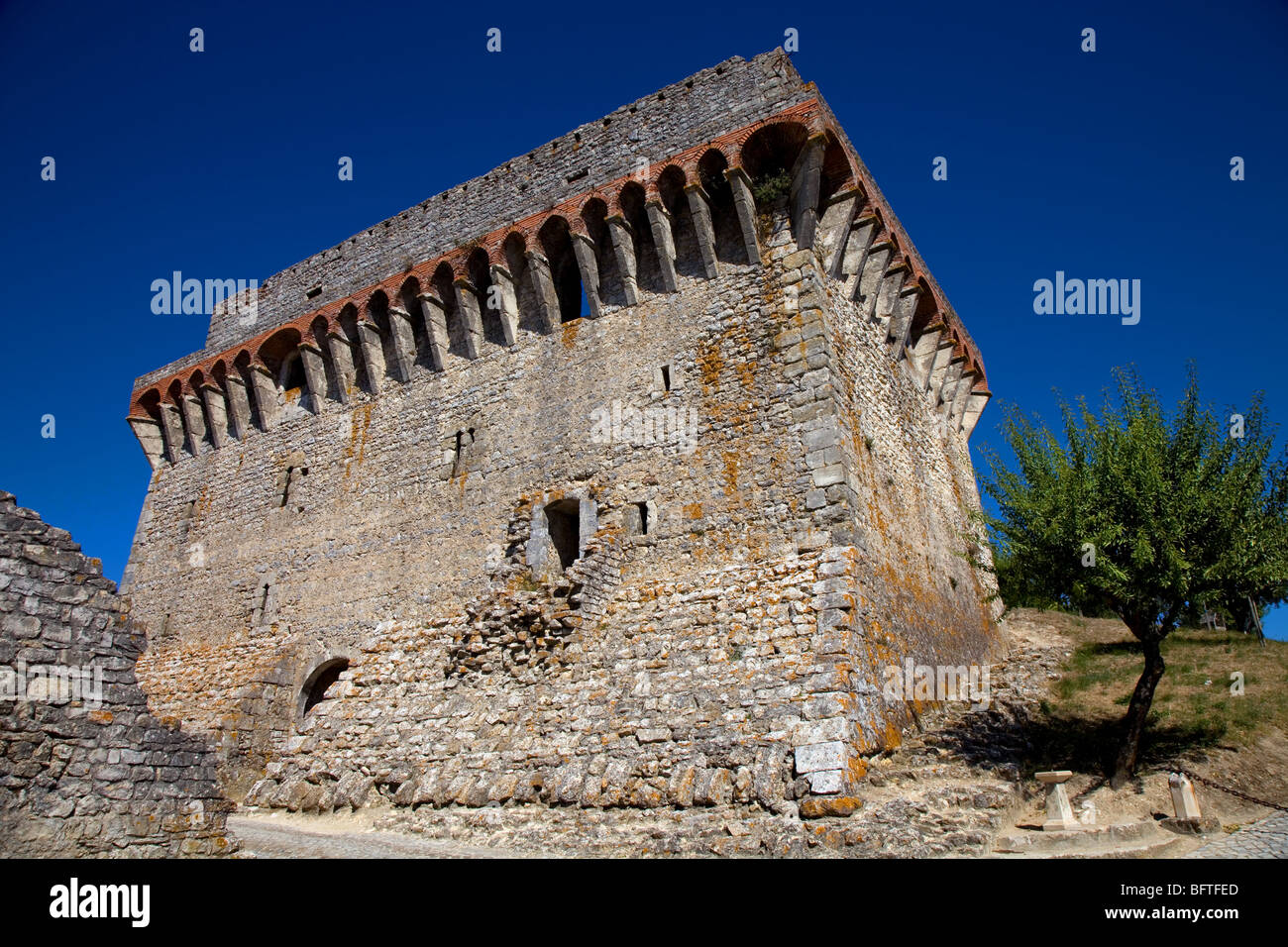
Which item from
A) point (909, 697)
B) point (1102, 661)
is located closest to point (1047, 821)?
point (909, 697)

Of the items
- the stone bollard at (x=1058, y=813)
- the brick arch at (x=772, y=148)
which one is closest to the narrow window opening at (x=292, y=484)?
the brick arch at (x=772, y=148)

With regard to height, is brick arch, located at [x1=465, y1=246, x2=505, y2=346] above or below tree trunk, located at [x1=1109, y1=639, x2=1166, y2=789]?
above

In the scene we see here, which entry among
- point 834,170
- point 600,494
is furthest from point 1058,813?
point 834,170

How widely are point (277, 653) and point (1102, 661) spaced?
1520cm

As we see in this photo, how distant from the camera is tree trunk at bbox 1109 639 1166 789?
29.6 feet

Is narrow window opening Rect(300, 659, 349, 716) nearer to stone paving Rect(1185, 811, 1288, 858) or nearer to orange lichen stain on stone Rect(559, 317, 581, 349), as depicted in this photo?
orange lichen stain on stone Rect(559, 317, 581, 349)

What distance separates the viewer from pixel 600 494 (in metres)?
12.3

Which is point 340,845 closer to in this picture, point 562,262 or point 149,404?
point 562,262

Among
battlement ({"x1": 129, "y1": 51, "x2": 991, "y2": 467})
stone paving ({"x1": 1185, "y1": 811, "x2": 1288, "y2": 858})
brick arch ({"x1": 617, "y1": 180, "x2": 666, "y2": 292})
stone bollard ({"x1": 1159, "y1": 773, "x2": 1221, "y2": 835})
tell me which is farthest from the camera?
brick arch ({"x1": 617, "y1": 180, "x2": 666, "y2": 292})

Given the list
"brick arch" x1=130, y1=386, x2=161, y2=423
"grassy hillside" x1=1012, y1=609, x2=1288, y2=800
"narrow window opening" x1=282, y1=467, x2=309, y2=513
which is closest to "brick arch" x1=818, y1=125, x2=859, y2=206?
"grassy hillside" x1=1012, y1=609, x2=1288, y2=800

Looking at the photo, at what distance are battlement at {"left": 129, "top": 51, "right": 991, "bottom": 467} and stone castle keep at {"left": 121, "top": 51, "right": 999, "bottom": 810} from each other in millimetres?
62

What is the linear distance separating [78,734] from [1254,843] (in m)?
10.1

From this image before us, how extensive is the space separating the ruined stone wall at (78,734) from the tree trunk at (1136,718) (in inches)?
366

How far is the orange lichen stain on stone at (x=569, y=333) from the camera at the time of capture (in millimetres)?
13836
